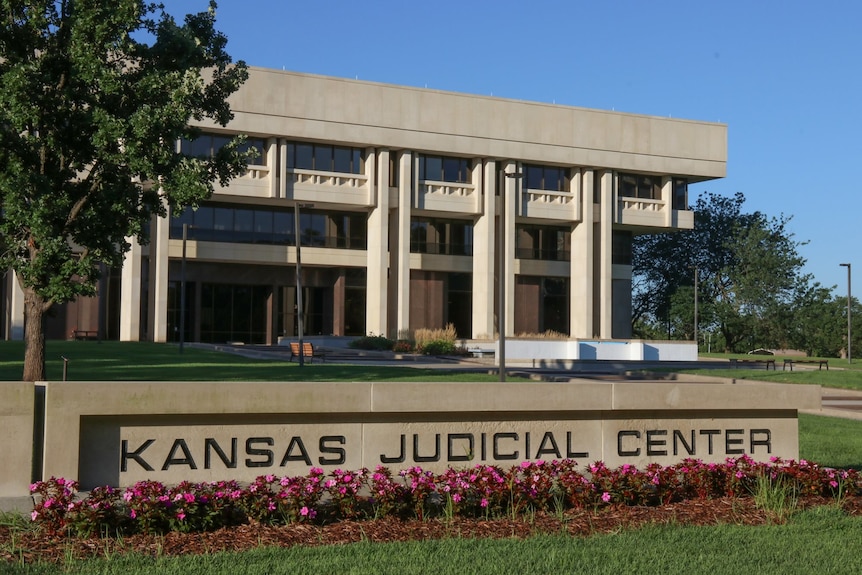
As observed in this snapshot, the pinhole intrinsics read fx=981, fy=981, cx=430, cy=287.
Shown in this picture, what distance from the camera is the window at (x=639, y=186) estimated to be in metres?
62.7

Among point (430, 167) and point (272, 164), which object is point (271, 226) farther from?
point (430, 167)

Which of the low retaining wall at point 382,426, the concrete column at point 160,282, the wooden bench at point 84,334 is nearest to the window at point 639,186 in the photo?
the concrete column at point 160,282

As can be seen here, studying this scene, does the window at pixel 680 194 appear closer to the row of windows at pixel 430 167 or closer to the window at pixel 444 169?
the row of windows at pixel 430 167

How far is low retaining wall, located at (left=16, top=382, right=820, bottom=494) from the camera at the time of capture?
28.0ft

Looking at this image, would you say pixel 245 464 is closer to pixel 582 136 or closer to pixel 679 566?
pixel 679 566

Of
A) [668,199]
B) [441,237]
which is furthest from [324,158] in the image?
[668,199]

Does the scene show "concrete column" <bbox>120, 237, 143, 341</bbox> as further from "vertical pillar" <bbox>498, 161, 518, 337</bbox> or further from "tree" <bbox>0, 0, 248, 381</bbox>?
"tree" <bbox>0, 0, 248, 381</bbox>

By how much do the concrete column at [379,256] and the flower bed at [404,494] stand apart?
149ft

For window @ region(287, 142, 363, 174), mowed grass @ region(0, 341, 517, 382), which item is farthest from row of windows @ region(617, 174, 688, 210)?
mowed grass @ region(0, 341, 517, 382)

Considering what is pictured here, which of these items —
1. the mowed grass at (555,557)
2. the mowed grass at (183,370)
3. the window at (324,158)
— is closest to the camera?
Answer: the mowed grass at (555,557)

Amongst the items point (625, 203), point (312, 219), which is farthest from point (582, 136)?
point (312, 219)

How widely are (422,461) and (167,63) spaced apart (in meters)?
15.3

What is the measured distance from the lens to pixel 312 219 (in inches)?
2242

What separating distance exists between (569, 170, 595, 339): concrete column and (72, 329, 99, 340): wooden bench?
92.4 ft
